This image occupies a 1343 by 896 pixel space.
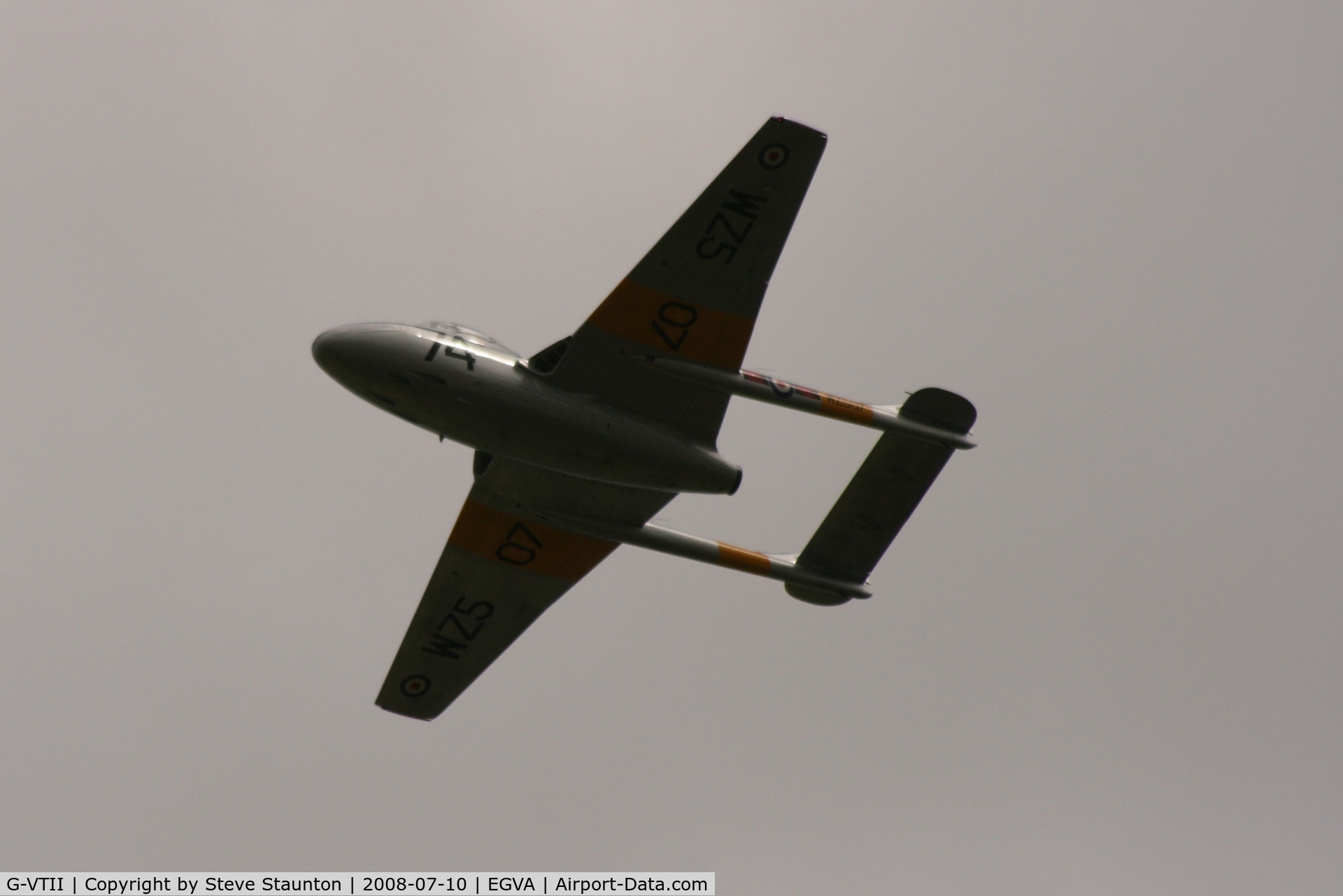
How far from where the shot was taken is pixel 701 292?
2420 cm

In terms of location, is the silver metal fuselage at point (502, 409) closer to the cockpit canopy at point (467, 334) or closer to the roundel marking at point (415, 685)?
the cockpit canopy at point (467, 334)

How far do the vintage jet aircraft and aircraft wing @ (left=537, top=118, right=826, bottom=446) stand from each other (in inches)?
1.0

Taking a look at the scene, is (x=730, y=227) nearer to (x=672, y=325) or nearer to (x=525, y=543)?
(x=672, y=325)

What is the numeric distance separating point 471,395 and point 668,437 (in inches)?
147

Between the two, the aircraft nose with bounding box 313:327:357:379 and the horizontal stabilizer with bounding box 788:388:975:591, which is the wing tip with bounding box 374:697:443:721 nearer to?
the horizontal stabilizer with bounding box 788:388:975:591

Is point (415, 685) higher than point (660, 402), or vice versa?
point (660, 402)

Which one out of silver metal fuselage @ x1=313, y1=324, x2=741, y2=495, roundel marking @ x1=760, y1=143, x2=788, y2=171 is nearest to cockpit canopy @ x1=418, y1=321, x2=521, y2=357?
silver metal fuselage @ x1=313, y1=324, x2=741, y2=495

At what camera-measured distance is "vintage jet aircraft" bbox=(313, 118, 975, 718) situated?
23.3m

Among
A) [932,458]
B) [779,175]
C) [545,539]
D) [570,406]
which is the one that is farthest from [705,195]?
[545,539]

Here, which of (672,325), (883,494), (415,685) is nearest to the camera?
(672,325)

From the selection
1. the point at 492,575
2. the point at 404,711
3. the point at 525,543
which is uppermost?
the point at 525,543

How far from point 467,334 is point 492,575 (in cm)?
626

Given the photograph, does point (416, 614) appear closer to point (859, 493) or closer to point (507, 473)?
point (507, 473)

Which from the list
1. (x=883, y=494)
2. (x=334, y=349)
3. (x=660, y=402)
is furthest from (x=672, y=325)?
(x=334, y=349)
